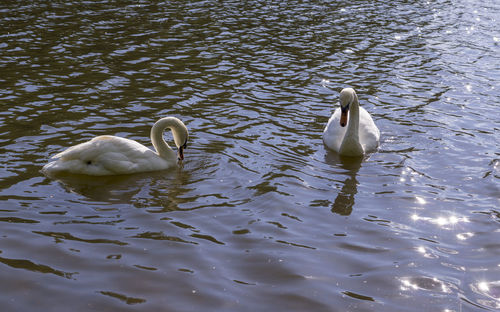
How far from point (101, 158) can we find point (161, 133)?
3.44 ft

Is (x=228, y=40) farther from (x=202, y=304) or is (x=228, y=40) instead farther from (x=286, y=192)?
(x=202, y=304)

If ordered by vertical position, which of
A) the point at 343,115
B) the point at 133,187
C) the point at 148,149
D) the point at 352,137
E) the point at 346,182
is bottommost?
the point at 346,182

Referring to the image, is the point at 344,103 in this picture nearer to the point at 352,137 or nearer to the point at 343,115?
the point at 343,115

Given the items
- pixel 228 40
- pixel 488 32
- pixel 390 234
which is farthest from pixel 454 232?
pixel 488 32

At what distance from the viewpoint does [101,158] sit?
27.9ft

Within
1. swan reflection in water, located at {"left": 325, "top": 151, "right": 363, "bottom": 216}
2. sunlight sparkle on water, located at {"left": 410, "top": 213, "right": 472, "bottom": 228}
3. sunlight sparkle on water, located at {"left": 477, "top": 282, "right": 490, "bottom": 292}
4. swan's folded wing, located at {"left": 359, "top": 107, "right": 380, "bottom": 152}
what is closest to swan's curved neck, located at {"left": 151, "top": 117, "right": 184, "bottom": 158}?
swan reflection in water, located at {"left": 325, "top": 151, "right": 363, "bottom": 216}

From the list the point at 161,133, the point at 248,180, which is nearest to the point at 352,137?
Answer: the point at 248,180

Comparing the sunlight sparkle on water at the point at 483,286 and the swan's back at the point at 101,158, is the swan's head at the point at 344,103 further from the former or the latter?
the sunlight sparkle on water at the point at 483,286

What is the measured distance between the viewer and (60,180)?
8398mm

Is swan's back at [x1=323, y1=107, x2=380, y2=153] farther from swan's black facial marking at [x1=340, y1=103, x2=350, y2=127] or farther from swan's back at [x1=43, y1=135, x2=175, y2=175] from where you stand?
swan's back at [x1=43, y1=135, x2=175, y2=175]

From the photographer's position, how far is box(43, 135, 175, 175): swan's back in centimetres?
843

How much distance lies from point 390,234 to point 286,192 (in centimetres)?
168

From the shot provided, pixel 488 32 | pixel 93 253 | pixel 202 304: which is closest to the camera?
Answer: pixel 202 304

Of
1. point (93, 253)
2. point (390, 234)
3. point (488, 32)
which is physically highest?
point (93, 253)
